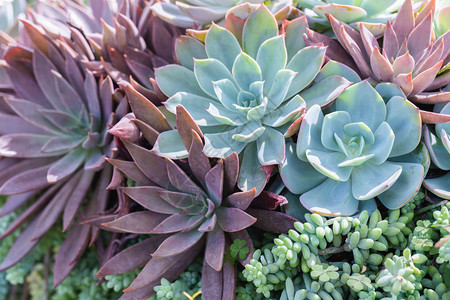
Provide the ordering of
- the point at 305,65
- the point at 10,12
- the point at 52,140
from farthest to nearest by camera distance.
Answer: the point at 10,12 → the point at 52,140 → the point at 305,65

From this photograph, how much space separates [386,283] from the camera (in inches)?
26.3

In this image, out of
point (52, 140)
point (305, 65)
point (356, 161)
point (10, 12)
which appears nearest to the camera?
point (356, 161)

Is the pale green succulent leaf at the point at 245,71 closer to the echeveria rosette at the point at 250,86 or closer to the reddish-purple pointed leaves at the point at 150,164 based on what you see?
the echeveria rosette at the point at 250,86

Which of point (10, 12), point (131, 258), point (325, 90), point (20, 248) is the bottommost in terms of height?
point (20, 248)

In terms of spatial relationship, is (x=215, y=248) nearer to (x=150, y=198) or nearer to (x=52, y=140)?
(x=150, y=198)

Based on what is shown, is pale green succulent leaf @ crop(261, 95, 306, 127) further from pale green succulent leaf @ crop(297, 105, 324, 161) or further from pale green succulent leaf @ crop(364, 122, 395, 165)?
pale green succulent leaf @ crop(364, 122, 395, 165)

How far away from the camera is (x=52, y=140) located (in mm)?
1056

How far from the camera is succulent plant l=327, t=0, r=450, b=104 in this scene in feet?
2.53

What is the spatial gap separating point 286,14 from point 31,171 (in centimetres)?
70

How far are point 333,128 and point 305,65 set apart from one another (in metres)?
0.14

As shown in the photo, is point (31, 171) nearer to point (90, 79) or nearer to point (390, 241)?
point (90, 79)

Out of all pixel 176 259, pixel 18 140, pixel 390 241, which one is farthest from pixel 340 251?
pixel 18 140

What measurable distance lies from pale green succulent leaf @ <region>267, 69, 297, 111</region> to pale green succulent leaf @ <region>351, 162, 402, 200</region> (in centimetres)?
19

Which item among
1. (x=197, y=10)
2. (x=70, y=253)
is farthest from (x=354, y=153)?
(x=70, y=253)
